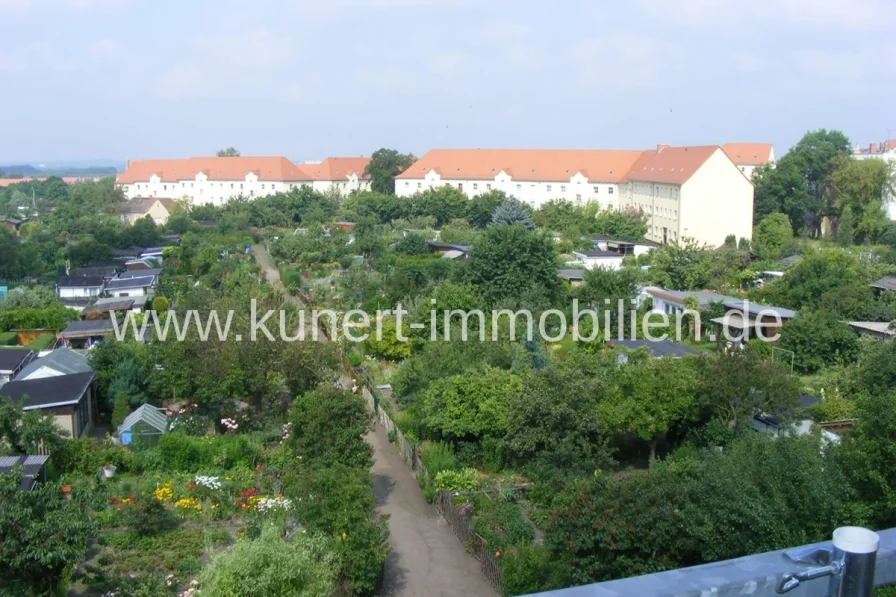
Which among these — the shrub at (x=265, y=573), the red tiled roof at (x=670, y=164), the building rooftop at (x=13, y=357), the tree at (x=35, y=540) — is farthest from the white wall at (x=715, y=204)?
the shrub at (x=265, y=573)

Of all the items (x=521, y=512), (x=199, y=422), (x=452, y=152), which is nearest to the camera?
(x=521, y=512)

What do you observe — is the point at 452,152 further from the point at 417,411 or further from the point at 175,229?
the point at 417,411

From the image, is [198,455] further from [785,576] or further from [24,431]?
[785,576]

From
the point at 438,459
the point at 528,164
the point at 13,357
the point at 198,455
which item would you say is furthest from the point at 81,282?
the point at 528,164

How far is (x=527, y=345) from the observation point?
16969 mm

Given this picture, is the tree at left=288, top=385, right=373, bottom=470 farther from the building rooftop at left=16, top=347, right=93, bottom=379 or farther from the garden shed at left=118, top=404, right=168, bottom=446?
the building rooftop at left=16, top=347, right=93, bottom=379

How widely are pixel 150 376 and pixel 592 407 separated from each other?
26.4 feet

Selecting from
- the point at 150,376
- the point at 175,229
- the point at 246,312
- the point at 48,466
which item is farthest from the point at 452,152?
the point at 48,466

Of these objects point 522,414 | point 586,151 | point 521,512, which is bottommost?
→ point 521,512

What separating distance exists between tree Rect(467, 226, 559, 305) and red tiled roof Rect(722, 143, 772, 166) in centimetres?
2974

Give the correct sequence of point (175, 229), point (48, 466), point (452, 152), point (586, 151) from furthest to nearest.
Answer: point (452, 152) < point (586, 151) < point (175, 229) < point (48, 466)

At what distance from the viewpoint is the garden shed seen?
13.2 meters

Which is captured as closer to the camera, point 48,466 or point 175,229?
point 48,466

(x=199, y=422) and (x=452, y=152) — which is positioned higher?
(x=452, y=152)
